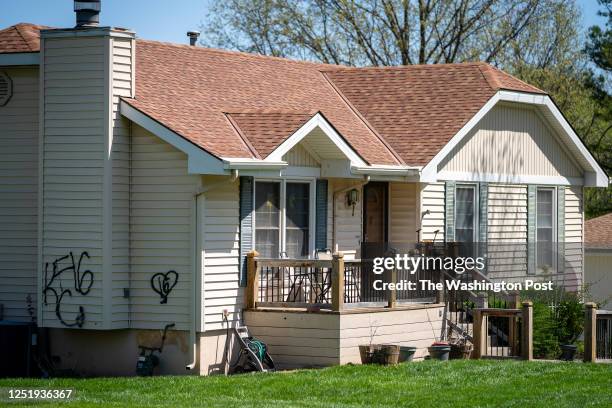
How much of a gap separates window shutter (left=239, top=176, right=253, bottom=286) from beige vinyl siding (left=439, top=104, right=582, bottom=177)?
5.00 m

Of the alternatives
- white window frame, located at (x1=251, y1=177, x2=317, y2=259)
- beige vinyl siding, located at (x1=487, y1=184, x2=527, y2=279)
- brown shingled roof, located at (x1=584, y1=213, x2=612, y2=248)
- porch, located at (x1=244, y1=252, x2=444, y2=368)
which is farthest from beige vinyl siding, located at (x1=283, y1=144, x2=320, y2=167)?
brown shingled roof, located at (x1=584, y1=213, x2=612, y2=248)

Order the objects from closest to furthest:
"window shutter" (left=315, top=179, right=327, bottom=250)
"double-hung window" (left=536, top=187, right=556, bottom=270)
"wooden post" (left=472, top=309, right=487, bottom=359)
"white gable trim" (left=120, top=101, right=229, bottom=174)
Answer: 1. "white gable trim" (left=120, top=101, right=229, bottom=174)
2. "wooden post" (left=472, top=309, right=487, bottom=359)
3. "window shutter" (left=315, top=179, right=327, bottom=250)
4. "double-hung window" (left=536, top=187, right=556, bottom=270)

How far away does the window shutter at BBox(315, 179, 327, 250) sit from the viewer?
2192 centimetres

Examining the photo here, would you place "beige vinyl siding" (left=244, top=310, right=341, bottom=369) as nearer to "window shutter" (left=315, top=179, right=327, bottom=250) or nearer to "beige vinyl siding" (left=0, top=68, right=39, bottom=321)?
"window shutter" (left=315, top=179, right=327, bottom=250)

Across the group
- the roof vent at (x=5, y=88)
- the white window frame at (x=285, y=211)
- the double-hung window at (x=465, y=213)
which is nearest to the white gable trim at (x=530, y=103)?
the double-hung window at (x=465, y=213)

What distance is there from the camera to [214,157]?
18688mm

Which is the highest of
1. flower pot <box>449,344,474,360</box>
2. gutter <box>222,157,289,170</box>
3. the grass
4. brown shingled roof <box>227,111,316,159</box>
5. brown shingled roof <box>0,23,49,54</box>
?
brown shingled roof <box>0,23,49,54</box>

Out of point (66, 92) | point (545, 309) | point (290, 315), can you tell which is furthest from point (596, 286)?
point (66, 92)

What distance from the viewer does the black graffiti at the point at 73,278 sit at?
1925 cm

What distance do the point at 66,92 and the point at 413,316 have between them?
682cm

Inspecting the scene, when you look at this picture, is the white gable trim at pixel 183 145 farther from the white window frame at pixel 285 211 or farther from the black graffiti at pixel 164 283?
the white window frame at pixel 285 211

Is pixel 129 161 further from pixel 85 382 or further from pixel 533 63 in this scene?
pixel 533 63

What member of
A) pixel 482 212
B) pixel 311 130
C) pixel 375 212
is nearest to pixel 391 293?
pixel 311 130

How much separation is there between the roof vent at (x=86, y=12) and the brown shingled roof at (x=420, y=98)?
6.45m
